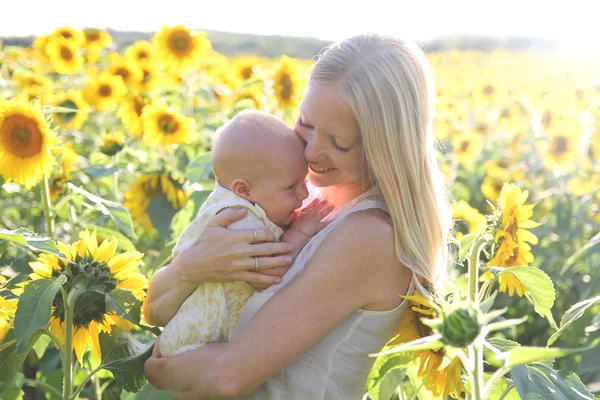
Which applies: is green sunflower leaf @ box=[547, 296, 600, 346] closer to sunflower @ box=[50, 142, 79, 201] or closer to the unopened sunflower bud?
the unopened sunflower bud

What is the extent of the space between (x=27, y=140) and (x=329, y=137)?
1.23 metres

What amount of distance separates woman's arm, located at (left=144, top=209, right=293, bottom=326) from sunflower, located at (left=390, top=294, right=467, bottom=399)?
0.32 meters

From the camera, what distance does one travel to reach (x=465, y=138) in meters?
5.95

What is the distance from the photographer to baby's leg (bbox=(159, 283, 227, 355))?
70.0 inches

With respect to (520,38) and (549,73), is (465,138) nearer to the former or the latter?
(549,73)

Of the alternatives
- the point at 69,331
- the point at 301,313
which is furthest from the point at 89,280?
the point at 301,313

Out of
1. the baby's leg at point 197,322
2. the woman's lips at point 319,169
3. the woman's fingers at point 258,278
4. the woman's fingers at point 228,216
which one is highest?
the woman's lips at point 319,169

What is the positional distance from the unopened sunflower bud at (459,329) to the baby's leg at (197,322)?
80 centimetres

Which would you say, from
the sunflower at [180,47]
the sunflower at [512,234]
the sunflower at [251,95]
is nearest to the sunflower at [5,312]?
the sunflower at [512,234]

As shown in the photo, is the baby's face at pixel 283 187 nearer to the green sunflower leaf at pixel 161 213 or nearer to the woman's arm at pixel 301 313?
the woman's arm at pixel 301 313

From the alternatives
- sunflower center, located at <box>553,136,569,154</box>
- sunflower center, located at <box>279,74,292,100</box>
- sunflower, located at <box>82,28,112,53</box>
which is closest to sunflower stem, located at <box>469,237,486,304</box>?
sunflower center, located at <box>279,74,292,100</box>

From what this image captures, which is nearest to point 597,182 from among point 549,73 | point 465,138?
point 465,138

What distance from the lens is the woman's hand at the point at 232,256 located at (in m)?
1.74

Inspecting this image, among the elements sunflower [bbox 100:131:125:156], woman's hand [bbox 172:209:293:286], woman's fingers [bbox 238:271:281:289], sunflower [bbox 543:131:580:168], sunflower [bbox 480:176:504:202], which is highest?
woman's hand [bbox 172:209:293:286]
